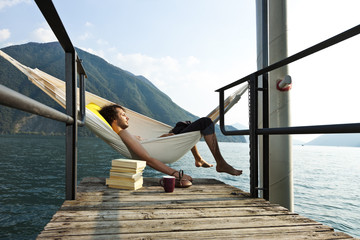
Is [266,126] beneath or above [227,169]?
above

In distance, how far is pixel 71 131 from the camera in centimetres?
124

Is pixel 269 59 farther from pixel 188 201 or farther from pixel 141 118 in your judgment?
pixel 141 118

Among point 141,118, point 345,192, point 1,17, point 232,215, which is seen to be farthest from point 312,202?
point 1,17

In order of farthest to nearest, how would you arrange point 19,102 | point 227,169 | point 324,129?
1. point 227,169
2. point 324,129
3. point 19,102

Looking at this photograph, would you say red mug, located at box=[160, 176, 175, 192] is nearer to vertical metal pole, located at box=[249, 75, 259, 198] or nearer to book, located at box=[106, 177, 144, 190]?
book, located at box=[106, 177, 144, 190]

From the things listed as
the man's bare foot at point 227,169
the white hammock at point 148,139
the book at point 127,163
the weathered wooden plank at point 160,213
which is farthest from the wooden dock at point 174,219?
the white hammock at point 148,139

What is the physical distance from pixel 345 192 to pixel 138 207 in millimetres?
12429

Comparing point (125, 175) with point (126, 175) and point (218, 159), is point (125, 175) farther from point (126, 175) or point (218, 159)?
point (218, 159)

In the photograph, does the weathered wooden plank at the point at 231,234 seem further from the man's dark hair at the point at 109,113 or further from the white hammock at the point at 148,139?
the man's dark hair at the point at 109,113

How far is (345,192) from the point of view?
35.5 feet

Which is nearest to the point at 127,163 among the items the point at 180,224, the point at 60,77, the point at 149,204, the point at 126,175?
the point at 126,175

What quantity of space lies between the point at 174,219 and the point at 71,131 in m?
0.66

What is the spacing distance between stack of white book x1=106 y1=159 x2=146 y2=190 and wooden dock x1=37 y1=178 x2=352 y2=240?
8 centimetres

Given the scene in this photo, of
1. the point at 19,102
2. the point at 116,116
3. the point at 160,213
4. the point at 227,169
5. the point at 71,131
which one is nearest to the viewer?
the point at 19,102
